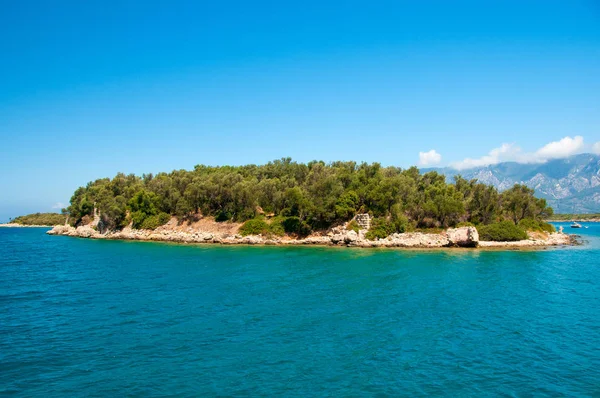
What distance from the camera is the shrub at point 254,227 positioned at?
71.8m

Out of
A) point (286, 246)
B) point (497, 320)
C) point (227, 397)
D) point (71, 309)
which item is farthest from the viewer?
point (286, 246)

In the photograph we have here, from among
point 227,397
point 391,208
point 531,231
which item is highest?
point 391,208

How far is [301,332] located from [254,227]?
5181cm

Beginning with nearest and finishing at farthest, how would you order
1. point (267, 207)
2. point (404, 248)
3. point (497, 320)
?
Answer: 1. point (497, 320)
2. point (404, 248)
3. point (267, 207)

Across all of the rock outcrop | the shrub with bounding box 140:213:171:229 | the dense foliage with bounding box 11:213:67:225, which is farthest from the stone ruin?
the dense foliage with bounding box 11:213:67:225

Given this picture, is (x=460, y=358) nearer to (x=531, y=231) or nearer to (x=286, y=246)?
(x=286, y=246)

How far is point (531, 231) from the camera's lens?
2665 inches

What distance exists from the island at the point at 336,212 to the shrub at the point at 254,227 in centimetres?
19

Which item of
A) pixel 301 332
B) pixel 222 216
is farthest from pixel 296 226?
pixel 301 332

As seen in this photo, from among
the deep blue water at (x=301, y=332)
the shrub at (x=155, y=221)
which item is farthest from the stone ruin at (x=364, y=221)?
the shrub at (x=155, y=221)

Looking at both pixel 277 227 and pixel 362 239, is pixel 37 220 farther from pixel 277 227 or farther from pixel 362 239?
pixel 362 239

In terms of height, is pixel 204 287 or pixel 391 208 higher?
pixel 391 208

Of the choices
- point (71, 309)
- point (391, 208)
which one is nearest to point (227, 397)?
point (71, 309)

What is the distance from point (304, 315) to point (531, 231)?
59.4 meters
